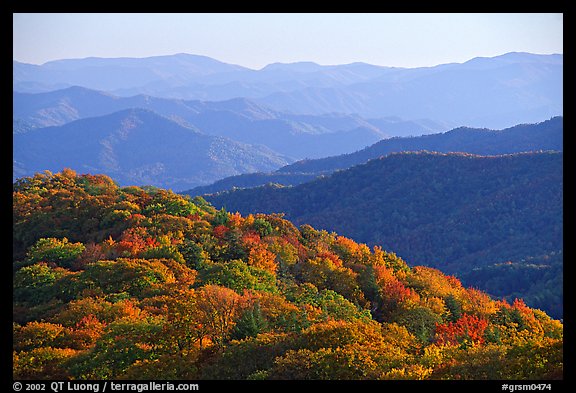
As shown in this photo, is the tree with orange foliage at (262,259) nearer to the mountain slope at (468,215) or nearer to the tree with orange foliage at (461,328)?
the tree with orange foliage at (461,328)

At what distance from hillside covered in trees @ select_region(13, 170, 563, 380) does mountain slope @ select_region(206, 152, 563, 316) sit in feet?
321

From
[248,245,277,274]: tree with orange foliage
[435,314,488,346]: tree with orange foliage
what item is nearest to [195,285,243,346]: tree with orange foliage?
[435,314,488,346]: tree with orange foliage

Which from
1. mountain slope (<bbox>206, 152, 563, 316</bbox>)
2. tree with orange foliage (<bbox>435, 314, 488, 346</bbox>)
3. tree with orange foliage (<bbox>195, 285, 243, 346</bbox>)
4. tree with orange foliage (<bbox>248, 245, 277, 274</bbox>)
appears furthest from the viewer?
mountain slope (<bbox>206, 152, 563, 316</bbox>)

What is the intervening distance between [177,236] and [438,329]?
20894mm

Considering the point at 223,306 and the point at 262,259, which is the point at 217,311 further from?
the point at 262,259

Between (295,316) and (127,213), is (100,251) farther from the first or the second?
(295,316)

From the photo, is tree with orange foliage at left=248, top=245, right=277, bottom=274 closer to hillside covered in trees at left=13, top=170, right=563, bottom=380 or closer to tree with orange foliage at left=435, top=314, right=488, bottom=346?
hillside covered in trees at left=13, top=170, right=563, bottom=380

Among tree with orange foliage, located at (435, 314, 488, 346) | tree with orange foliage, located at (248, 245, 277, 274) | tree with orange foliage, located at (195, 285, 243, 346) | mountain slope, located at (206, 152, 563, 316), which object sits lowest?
mountain slope, located at (206, 152, 563, 316)

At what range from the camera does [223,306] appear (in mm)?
28188

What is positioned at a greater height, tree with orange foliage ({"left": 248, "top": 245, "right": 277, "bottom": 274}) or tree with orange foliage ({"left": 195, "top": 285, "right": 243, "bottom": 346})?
tree with orange foliage ({"left": 195, "top": 285, "right": 243, "bottom": 346})

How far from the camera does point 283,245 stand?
49.1 meters

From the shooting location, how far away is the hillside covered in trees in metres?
21.5

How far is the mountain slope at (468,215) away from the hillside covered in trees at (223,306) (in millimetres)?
97928
